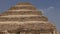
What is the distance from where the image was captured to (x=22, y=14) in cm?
5862

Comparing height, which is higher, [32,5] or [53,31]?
[32,5]

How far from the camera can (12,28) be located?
56.2m

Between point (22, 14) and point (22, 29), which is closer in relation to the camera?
point (22, 29)

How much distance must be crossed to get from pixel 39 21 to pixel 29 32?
10.7ft

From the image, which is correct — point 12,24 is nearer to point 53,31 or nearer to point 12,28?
point 12,28

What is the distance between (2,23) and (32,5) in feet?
24.9

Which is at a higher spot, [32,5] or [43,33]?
[32,5]

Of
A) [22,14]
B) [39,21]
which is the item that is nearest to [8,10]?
[22,14]

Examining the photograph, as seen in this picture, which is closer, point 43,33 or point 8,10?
point 43,33

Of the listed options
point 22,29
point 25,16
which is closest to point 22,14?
point 25,16

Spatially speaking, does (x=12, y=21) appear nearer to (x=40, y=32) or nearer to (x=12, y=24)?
(x=12, y=24)

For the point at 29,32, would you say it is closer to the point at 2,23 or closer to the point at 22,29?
the point at 22,29

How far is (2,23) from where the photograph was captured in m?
57.5

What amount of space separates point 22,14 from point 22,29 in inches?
185
